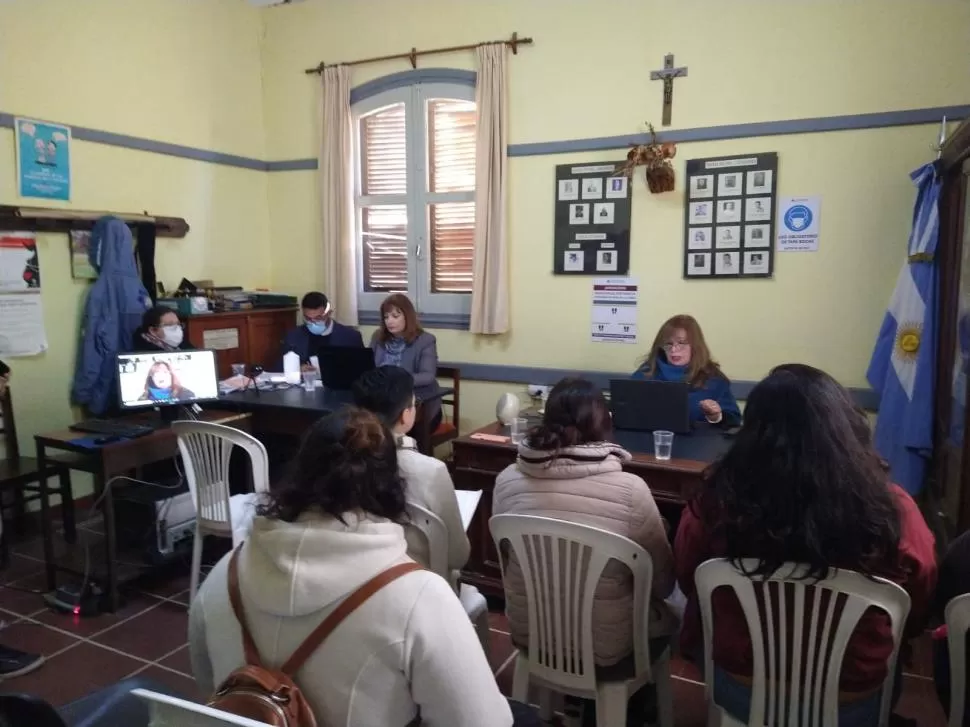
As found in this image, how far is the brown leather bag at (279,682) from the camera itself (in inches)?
43.3

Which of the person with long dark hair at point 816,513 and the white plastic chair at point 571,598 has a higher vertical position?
the person with long dark hair at point 816,513

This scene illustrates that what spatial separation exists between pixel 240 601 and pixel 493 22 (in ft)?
13.7

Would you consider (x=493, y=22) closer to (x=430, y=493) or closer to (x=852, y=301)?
(x=852, y=301)

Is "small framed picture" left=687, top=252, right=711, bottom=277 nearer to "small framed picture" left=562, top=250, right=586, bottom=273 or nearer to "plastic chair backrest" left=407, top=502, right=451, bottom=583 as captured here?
"small framed picture" left=562, top=250, right=586, bottom=273

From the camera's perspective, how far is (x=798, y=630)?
1.55 metres

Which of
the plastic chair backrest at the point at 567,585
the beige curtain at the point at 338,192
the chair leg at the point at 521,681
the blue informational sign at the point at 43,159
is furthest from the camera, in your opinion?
the beige curtain at the point at 338,192

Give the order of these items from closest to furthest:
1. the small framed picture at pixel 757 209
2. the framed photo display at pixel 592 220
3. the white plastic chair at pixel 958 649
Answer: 1. the white plastic chair at pixel 958 649
2. the small framed picture at pixel 757 209
3. the framed photo display at pixel 592 220

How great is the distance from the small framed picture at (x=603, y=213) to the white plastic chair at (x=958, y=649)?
3199 millimetres

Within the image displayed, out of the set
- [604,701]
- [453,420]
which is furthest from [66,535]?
[604,701]

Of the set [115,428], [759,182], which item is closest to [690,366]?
[759,182]

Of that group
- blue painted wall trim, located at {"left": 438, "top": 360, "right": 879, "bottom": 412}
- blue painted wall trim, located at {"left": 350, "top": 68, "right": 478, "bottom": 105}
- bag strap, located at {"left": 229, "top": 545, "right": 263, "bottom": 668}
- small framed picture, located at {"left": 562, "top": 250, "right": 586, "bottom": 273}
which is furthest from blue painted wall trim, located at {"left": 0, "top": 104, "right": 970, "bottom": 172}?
bag strap, located at {"left": 229, "top": 545, "right": 263, "bottom": 668}

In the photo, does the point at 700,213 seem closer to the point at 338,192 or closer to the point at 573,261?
the point at 573,261

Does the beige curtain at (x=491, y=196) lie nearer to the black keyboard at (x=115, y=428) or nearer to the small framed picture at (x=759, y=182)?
the small framed picture at (x=759, y=182)

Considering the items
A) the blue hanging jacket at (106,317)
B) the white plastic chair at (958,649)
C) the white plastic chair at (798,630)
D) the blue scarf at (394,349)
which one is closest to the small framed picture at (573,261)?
the blue scarf at (394,349)
